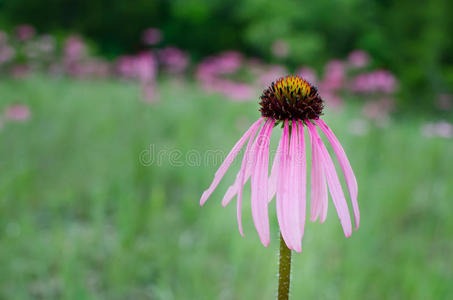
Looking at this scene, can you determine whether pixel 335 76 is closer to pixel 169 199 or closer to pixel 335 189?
pixel 169 199

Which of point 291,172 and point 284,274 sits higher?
point 291,172

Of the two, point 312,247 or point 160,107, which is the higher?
point 160,107

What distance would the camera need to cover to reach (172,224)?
6.18 feet

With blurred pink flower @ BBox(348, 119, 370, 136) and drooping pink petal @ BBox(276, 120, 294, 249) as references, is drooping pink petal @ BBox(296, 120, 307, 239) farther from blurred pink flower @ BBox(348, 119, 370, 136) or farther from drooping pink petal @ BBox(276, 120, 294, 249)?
blurred pink flower @ BBox(348, 119, 370, 136)

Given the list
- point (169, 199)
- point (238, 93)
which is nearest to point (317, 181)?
point (169, 199)

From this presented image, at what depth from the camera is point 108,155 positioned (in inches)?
99.3

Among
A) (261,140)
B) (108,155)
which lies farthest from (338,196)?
(108,155)

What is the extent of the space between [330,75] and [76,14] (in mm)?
7902

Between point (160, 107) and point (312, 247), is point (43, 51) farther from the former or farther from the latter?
point (312, 247)

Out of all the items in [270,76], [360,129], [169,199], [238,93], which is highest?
[270,76]

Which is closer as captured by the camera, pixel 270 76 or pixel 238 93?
pixel 238 93

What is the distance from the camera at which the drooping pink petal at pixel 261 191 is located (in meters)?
0.52

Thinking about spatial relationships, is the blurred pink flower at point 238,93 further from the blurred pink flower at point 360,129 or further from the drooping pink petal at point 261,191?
the drooping pink petal at point 261,191

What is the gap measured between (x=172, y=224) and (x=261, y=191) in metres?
Result: 1.41
